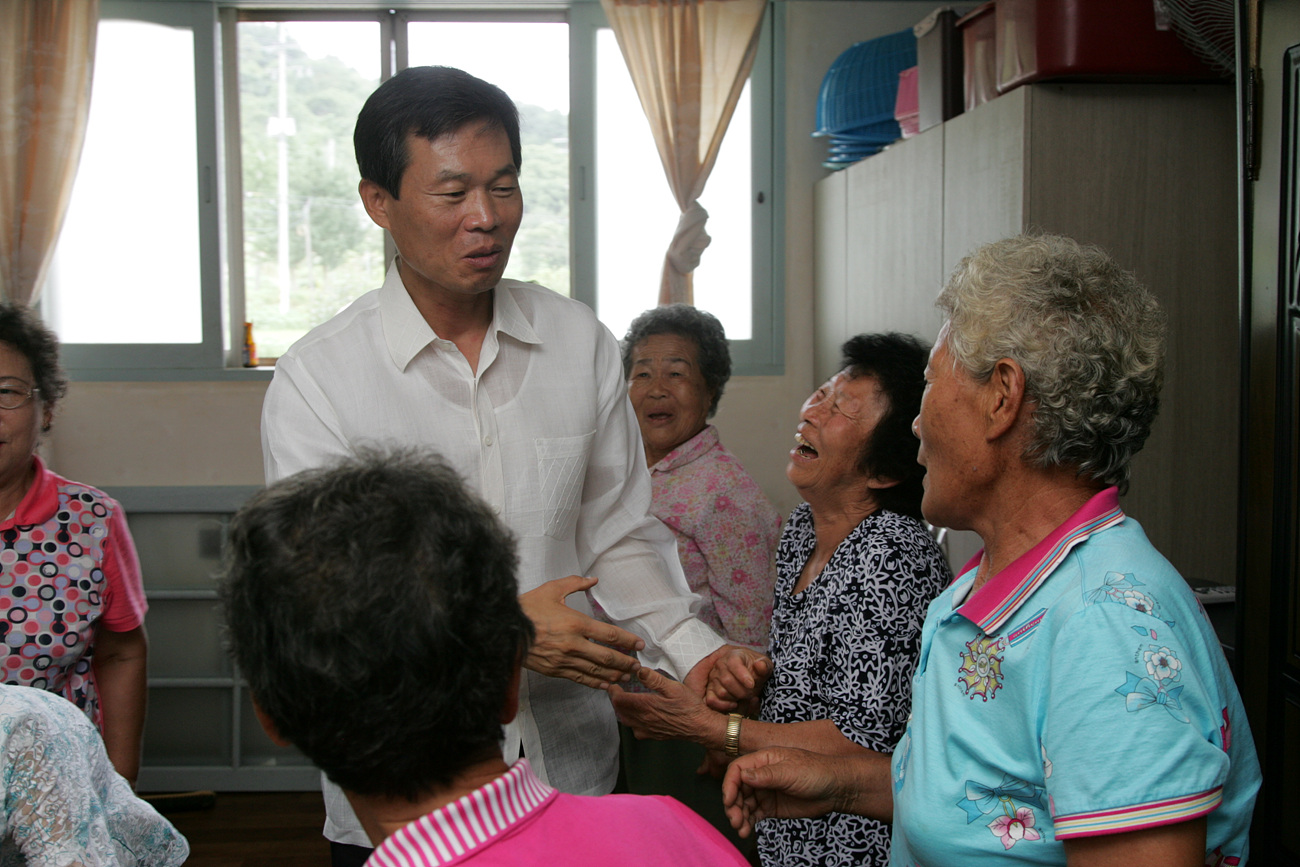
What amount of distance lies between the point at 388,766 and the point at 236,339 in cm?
370

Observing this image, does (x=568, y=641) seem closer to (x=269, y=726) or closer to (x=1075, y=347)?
(x=269, y=726)

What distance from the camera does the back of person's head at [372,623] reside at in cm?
77

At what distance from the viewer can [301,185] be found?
4.07 metres

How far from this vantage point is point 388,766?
80 cm

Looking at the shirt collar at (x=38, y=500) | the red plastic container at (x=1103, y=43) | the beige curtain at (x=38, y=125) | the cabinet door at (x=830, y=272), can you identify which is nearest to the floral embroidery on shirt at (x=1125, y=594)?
the red plastic container at (x=1103, y=43)

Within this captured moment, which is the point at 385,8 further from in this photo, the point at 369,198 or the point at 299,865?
the point at 299,865

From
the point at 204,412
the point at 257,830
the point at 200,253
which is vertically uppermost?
the point at 200,253

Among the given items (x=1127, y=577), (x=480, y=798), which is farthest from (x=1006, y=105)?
(x=480, y=798)

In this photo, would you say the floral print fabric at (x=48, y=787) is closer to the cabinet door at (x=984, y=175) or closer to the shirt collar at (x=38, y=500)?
the shirt collar at (x=38, y=500)

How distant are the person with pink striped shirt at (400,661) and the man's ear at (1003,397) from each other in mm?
570

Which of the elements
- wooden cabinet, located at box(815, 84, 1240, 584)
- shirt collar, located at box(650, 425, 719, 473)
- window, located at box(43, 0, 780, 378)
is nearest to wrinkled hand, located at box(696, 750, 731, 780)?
shirt collar, located at box(650, 425, 719, 473)

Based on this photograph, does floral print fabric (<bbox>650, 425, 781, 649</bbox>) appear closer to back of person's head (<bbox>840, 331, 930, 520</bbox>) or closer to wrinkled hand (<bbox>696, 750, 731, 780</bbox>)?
wrinkled hand (<bbox>696, 750, 731, 780</bbox>)

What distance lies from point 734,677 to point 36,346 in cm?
157

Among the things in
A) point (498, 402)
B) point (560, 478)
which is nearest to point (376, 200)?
point (498, 402)
